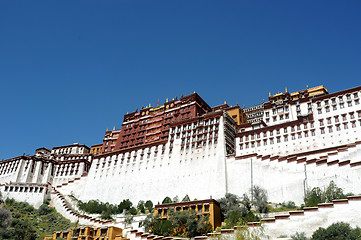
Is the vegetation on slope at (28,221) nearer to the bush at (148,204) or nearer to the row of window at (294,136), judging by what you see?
the bush at (148,204)

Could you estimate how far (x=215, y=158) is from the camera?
70.0 meters

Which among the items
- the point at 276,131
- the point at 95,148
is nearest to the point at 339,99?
the point at 276,131

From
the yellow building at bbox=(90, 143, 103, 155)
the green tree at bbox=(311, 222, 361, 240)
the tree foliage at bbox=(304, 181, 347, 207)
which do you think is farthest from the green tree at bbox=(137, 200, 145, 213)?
the yellow building at bbox=(90, 143, 103, 155)

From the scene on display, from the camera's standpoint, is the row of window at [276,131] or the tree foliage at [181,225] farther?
the row of window at [276,131]

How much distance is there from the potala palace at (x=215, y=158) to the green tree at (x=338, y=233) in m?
17.7

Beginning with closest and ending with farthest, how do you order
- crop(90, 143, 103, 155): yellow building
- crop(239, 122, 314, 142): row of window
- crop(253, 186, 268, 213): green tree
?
crop(253, 186, 268, 213): green tree < crop(239, 122, 314, 142): row of window < crop(90, 143, 103, 155): yellow building

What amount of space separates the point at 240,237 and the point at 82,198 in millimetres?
66229

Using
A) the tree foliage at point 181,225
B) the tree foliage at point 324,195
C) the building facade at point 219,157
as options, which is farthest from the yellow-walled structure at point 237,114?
the tree foliage at point 181,225

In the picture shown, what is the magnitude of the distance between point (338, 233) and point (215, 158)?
1568 inches

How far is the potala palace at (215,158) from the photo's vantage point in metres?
56.8

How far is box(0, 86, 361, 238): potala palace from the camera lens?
56.8m

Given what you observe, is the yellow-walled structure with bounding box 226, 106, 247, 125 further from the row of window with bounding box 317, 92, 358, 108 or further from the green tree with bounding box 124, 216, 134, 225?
the green tree with bounding box 124, 216, 134, 225

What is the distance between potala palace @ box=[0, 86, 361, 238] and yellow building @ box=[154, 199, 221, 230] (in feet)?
40.6

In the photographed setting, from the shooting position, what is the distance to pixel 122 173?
82688mm
